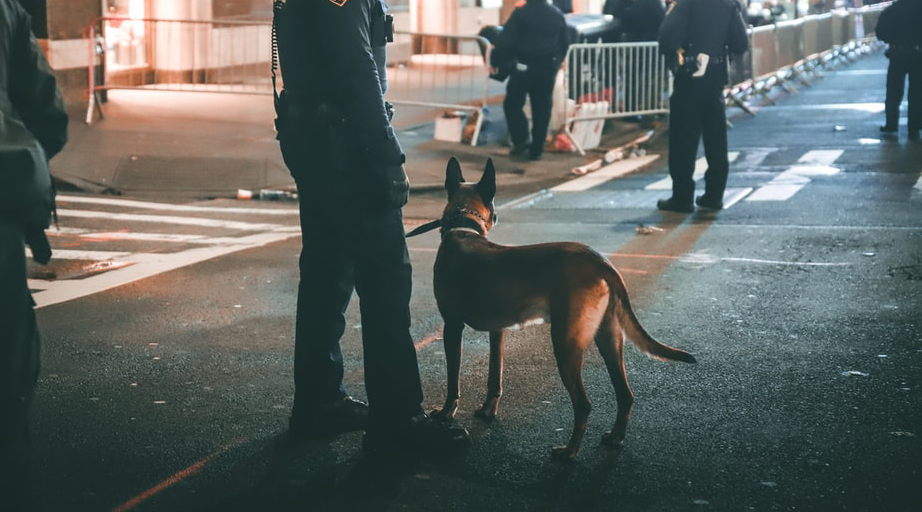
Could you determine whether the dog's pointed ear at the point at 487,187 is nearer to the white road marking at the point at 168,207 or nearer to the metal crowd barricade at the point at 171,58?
the white road marking at the point at 168,207

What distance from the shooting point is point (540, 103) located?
14.1 m

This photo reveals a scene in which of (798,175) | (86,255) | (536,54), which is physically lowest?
(86,255)

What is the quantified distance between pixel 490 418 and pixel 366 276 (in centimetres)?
91

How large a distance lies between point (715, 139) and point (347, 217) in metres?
6.59

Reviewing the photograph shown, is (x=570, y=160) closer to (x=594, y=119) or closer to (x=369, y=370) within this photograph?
(x=594, y=119)

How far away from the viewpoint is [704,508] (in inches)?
154

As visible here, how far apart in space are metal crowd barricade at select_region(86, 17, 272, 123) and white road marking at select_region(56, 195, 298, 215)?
4700 millimetres

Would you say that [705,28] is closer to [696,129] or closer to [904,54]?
[696,129]

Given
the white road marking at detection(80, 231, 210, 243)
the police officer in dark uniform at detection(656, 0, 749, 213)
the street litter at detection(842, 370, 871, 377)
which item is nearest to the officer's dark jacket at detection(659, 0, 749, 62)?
the police officer in dark uniform at detection(656, 0, 749, 213)

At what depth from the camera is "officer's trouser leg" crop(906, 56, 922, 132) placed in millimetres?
14953

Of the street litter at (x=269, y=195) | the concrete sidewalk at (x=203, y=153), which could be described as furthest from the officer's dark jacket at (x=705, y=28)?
the street litter at (x=269, y=195)

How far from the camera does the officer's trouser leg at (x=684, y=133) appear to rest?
400 inches

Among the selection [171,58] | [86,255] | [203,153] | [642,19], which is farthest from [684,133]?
[171,58]

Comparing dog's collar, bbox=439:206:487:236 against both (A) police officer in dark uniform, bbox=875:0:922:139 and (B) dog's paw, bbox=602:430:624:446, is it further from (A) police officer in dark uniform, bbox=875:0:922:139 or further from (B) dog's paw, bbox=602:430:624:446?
(A) police officer in dark uniform, bbox=875:0:922:139
